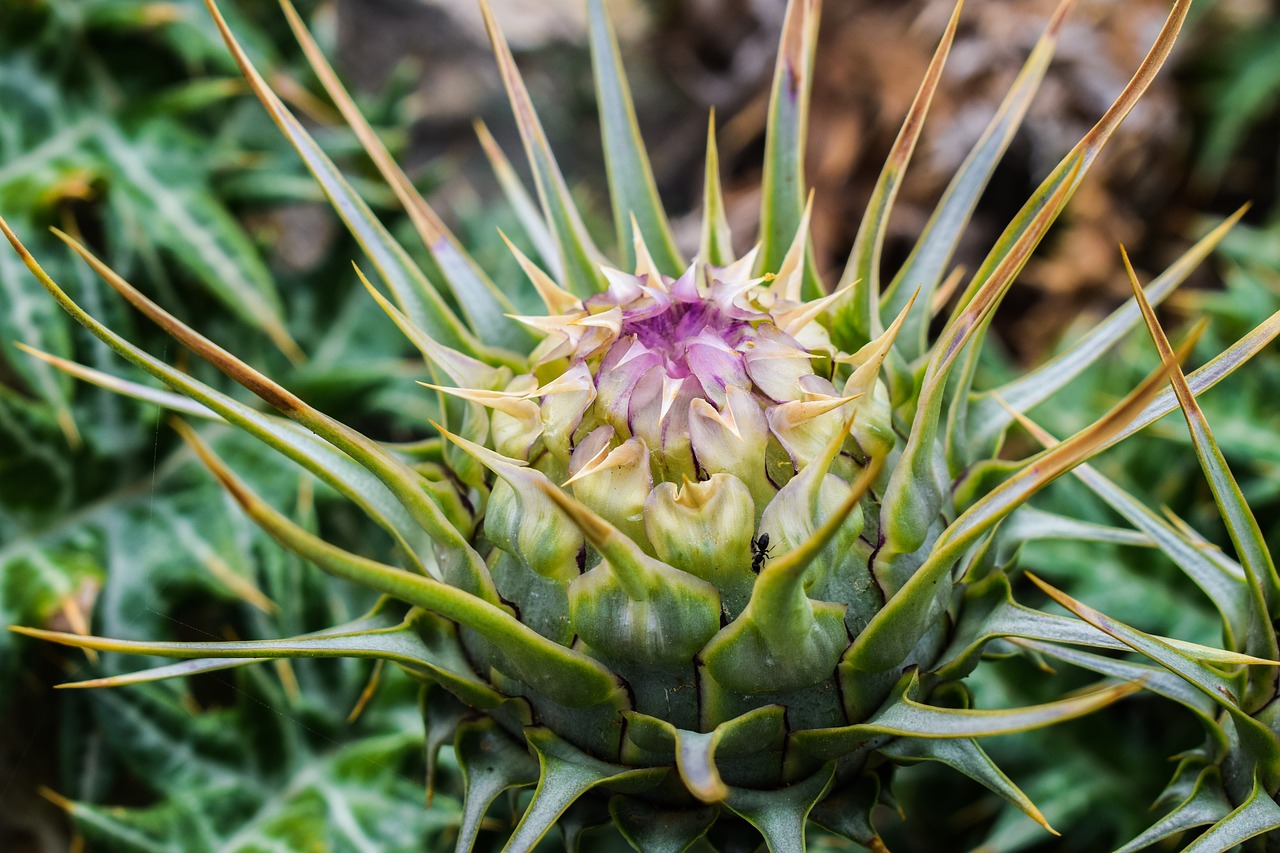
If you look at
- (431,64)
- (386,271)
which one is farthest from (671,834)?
(431,64)

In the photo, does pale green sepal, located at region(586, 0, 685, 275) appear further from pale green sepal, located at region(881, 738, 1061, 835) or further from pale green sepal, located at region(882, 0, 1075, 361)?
pale green sepal, located at region(881, 738, 1061, 835)

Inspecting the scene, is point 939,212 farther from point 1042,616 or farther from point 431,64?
point 431,64

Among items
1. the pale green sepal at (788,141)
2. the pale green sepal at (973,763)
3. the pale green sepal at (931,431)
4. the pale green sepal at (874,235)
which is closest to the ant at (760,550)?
the pale green sepal at (931,431)

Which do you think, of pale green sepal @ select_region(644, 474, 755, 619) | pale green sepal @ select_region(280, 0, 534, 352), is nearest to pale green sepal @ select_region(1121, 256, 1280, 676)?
pale green sepal @ select_region(644, 474, 755, 619)

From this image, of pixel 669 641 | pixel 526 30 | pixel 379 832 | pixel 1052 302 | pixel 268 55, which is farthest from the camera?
pixel 526 30

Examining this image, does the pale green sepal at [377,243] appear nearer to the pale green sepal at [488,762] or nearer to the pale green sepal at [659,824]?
the pale green sepal at [488,762]

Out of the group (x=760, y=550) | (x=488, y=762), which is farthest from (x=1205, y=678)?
(x=488, y=762)

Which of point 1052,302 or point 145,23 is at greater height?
point 145,23
